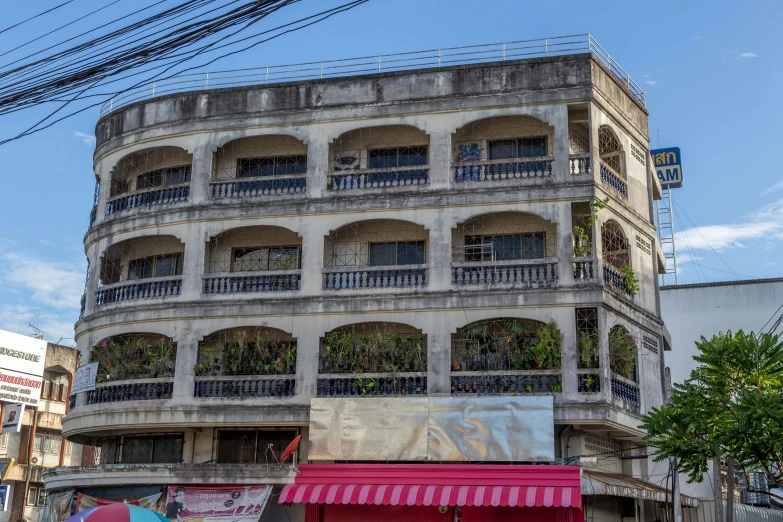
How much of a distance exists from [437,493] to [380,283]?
18.8 feet

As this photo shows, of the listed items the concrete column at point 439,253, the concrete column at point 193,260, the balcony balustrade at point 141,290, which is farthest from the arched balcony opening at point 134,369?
the concrete column at point 439,253

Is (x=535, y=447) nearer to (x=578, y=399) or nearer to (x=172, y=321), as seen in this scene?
(x=578, y=399)

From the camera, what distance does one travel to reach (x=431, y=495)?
2269 cm

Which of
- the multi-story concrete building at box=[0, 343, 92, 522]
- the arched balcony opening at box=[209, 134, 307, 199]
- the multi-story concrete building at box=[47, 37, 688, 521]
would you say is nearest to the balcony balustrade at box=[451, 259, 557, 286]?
the multi-story concrete building at box=[47, 37, 688, 521]

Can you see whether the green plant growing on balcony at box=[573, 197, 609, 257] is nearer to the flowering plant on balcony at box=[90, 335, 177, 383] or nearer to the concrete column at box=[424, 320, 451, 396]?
the concrete column at box=[424, 320, 451, 396]

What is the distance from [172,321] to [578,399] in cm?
1081

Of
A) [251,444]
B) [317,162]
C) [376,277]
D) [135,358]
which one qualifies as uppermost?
[317,162]

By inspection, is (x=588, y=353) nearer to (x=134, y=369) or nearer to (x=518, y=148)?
(x=518, y=148)

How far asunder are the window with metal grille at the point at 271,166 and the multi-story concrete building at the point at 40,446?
1678 cm

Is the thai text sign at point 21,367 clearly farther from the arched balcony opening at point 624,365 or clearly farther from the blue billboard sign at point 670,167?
the blue billboard sign at point 670,167

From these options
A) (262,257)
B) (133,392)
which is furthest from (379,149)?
(133,392)

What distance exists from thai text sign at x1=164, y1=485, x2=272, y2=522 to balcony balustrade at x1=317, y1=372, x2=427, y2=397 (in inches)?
115

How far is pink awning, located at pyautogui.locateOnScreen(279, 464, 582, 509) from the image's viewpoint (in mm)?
22297

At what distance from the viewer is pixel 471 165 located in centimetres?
2598
